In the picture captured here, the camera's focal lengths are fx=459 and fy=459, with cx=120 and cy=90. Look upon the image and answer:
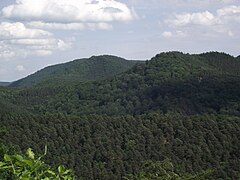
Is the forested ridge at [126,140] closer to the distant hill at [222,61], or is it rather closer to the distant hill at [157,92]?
the distant hill at [157,92]

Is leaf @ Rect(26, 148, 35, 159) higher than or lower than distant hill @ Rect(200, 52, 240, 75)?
lower

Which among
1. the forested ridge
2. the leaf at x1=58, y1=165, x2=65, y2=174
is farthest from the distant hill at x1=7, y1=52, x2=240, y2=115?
the leaf at x1=58, y1=165, x2=65, y2=174

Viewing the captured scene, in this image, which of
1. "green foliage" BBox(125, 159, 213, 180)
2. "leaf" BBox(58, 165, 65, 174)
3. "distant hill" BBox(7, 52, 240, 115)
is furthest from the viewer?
"distant hill" BBox(7, 52, 240, 115)

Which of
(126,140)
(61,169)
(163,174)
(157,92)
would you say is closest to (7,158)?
(61,169)

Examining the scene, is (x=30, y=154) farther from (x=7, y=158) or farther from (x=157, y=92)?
(x=157, y=92)

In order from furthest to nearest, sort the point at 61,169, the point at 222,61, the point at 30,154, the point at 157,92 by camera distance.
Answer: the point at 222,61
the point at 157,92
the point at 61,169
the point at 30,154

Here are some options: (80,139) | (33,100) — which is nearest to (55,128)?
(80,139)

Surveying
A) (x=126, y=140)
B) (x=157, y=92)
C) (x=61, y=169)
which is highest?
(x=61, y=169)

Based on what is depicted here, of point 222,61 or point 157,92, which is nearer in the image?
point 157,92

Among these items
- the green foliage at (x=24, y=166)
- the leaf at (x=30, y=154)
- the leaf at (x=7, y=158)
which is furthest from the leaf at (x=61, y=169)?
the leaf at (x=7, y=158)

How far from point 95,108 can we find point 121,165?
279 ft

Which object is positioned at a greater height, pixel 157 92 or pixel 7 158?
pixel 7 158

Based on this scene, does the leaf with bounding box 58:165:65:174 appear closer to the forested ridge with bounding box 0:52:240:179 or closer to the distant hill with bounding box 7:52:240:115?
the forested ridge with bounding box 0:52:240:179

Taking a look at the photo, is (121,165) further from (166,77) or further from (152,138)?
(166,77)
